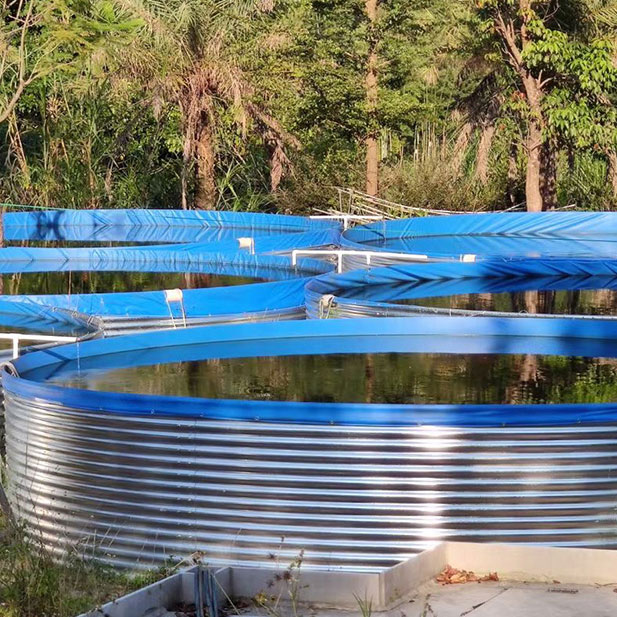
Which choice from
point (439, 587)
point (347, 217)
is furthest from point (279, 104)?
point (439, 587)

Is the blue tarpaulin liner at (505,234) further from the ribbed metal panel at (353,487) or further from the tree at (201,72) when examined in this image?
the ribbed metal panel at (353,487)

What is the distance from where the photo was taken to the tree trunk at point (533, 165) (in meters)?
16.9

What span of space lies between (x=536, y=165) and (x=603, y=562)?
13.0 meters

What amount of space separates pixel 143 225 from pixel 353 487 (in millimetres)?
12024

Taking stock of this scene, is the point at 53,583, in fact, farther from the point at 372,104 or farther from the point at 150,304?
the point at 372,104

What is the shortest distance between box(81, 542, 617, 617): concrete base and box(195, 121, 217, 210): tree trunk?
1330 centimetres

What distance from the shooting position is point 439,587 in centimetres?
446

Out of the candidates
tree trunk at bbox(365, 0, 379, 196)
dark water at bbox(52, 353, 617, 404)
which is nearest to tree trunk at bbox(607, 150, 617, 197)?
tree trunk at bbox(365, 0, 379, 196)

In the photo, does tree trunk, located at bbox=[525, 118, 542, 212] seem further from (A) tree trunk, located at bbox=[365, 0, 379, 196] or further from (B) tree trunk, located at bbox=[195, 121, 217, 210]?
(B) tree trunk, located at bbox=[195, 121, 217, 210]

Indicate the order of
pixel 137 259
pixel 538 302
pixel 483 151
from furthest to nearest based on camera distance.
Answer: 1. pixel 483 151
2. pixel 137 259
3. pixel 538 302

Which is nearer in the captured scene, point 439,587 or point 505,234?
point 439,587

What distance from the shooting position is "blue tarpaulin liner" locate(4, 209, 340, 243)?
1620 cm

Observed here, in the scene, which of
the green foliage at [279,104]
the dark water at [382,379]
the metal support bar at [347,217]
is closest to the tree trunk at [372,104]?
the green foliage at [279,104]

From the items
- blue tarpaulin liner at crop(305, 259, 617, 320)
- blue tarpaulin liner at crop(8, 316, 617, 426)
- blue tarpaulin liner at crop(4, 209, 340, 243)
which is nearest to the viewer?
blue tarpaulin liner at crop(8, 316, 617, 426)
